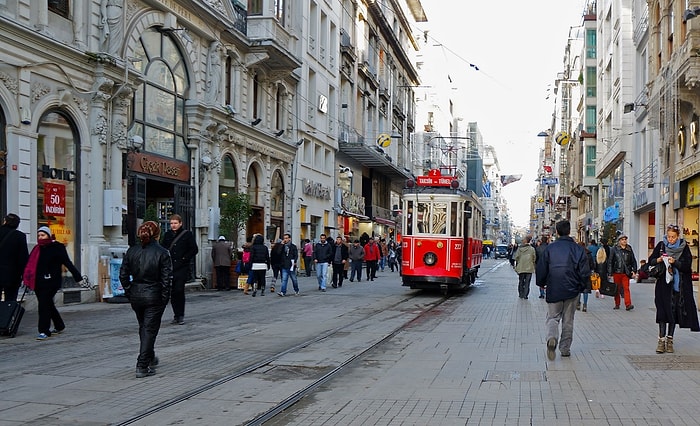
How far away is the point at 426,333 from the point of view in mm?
13141

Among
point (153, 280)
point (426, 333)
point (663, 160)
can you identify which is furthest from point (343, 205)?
point (153, 280)

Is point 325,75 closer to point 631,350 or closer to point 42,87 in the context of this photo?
point 42,87

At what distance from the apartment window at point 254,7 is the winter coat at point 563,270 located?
74.7 feet

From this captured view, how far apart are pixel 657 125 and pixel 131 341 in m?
23.3

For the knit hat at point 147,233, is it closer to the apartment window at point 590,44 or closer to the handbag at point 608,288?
the handbag at point 608,288

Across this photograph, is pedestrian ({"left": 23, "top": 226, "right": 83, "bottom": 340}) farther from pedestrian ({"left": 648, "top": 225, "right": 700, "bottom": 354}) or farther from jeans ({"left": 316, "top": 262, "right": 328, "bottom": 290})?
jeans ({"left": 316, "top": 262, "right": 328, "bottom": 290})

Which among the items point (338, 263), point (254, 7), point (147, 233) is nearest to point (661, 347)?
point (147, 233)

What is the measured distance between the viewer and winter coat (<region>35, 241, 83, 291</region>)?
1157 cm

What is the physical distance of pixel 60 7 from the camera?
720 inches

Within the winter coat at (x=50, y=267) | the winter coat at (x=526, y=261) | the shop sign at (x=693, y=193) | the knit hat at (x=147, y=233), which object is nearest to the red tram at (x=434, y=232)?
the winter coat at (x=526, y=261)

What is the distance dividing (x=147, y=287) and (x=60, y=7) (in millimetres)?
12088

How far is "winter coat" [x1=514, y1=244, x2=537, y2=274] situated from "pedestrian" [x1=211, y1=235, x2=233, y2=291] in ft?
28.2

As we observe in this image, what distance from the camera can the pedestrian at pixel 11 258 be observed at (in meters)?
11.8

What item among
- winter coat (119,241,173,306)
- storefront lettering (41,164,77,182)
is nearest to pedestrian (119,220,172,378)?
winter coat (119,241,173,306)
